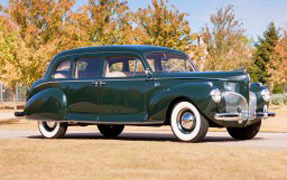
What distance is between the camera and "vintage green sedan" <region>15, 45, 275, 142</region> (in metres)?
9.75

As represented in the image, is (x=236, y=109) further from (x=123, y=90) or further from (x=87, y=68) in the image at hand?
(x=87, y=68)

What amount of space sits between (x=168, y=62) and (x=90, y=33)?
81.1ft

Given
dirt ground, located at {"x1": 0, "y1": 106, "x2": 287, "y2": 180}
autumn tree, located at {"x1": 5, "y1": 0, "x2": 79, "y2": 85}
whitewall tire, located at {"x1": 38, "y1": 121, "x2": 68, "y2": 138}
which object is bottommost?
dirt ground, located at {"x1": 0, "y1": 106, "x2": 287, "y2": 180}

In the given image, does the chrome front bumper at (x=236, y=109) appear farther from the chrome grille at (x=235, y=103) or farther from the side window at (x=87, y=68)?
the side window at (x=87, y=68)

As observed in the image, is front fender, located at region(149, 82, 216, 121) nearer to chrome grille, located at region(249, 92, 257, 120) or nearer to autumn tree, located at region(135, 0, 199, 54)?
chrome grille, located at region(249, 92, 257, 120)

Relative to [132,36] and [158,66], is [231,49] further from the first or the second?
[158,66]

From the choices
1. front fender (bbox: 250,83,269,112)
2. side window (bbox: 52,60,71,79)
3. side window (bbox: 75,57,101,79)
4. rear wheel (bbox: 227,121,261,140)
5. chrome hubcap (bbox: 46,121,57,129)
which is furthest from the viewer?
chrome hubcap (bbox: 46,121,57,129)

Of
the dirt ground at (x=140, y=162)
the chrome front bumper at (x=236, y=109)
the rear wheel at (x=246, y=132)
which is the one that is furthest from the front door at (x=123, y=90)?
the rear wheel at (x=246, y=132)

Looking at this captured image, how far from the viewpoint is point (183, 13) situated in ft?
113

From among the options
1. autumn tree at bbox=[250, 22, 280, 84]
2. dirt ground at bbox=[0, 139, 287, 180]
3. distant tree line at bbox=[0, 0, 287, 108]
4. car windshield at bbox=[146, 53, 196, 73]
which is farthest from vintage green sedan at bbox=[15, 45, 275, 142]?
autumn tree at bbox=[250, 22, 280, 84]

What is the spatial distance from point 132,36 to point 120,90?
78.1 feet

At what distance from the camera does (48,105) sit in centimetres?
1179

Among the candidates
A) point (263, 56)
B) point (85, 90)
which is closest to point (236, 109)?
point (85, 90)

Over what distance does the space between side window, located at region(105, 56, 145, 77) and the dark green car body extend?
89mm
